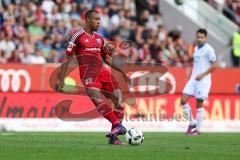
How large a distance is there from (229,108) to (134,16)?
6812 millimetres

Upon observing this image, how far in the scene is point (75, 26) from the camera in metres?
25.5

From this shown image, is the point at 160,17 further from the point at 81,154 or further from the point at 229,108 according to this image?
the point at 81,154

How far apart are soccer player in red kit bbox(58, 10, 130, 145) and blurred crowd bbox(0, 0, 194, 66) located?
31.2 feet

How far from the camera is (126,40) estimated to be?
1024 inches

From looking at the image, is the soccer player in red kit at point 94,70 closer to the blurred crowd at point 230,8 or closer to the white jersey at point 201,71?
the white jersey at point 201,71

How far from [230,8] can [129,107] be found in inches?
414

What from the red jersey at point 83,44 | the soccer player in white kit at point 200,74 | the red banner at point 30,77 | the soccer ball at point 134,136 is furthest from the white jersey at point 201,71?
the soccer ball at point 134,136

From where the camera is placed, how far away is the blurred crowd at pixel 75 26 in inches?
938

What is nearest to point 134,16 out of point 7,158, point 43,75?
point 43,75

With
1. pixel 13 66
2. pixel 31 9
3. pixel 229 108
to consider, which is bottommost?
pixel 229 108

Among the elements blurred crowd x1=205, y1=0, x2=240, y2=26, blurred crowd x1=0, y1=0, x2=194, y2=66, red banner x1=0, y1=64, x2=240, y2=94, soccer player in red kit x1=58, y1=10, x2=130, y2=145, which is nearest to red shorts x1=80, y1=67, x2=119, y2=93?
soccer player in red kit x1=58, y1=10, x2=130, y2=145

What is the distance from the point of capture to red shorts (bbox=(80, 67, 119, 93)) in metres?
13.8

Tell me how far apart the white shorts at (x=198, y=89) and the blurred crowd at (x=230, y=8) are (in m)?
12.1

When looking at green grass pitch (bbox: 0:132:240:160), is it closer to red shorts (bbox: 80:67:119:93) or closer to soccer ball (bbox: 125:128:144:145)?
soccer ball (bbox: 125:128:144:145)
